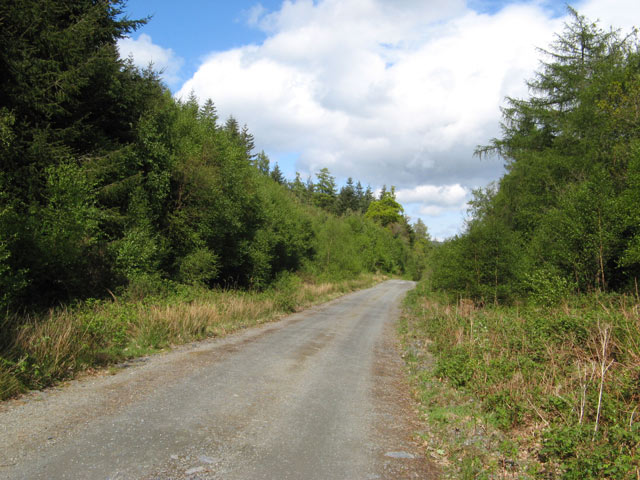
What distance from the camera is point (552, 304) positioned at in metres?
12.5

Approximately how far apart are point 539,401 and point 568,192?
16091mm

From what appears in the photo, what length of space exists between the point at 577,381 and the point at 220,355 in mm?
7222

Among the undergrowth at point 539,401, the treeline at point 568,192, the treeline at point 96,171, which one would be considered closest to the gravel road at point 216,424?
the undergrowth at point 539,401

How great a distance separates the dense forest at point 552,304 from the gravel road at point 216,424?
1.01 m

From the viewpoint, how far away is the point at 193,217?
765 inches

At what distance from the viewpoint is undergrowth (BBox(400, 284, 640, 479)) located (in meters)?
4.24

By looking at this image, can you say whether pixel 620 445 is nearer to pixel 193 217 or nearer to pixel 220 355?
pixel 220 355

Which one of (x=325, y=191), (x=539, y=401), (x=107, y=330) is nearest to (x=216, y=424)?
(x=539, y=401)

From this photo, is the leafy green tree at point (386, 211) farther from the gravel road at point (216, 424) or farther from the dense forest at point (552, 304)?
the gravel road at point (216, 424)

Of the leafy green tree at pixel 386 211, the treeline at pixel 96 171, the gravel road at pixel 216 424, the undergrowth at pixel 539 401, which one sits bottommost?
the gravel road at pixel 216 424

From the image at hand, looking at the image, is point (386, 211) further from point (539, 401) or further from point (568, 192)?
point (539, 401)

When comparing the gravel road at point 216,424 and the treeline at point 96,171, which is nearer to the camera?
the gravel road at point 216,424

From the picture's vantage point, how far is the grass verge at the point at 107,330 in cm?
634

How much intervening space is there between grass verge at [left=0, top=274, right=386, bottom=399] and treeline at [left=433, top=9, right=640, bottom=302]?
34.6 feet
